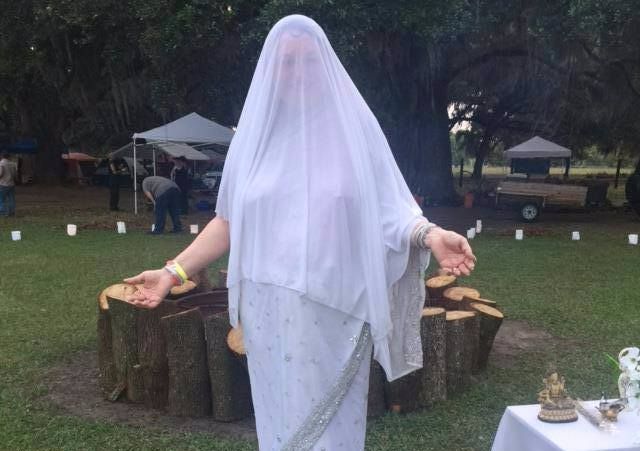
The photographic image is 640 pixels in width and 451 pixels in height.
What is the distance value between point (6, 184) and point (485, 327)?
41.2 feet

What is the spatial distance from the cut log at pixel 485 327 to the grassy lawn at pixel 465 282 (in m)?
0.12

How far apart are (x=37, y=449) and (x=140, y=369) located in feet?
2.51

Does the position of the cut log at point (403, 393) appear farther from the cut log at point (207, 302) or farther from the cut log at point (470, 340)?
the cut log at point (207, 302)

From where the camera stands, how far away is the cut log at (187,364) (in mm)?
3814

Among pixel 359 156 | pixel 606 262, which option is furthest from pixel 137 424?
pixel 606 262

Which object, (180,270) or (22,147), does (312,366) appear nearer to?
(180,270)

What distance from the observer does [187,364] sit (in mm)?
3865

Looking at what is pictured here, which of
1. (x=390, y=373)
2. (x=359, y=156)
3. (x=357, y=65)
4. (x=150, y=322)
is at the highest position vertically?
(x=357, y=65)

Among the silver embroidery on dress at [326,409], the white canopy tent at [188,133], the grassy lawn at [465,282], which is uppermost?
the white canopy tent at [188,133]

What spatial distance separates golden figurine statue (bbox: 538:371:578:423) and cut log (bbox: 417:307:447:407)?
4.43 ft

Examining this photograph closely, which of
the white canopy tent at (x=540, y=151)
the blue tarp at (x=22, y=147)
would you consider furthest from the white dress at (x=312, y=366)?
the blue tarp at (x=22, y=147)

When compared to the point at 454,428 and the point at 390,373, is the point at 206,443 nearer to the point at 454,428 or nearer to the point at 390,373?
the point at 454,428

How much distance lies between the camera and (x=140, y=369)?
4012 millimetres

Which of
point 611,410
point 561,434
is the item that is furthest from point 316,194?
point 611,410
